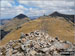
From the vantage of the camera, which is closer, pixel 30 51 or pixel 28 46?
pixel 30 51

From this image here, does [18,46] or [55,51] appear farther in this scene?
[18,46]

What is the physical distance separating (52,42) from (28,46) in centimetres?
1218

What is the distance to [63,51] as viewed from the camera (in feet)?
176

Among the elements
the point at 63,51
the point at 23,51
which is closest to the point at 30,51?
the point at 23,51

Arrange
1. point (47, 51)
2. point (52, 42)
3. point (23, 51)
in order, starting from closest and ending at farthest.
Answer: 1. point (47, 51)
2. point (23, 51)
3. point (52, 42)

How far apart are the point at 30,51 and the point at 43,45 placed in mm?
6737

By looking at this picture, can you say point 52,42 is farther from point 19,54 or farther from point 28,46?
point 19,54

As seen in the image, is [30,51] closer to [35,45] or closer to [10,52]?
[35,45]

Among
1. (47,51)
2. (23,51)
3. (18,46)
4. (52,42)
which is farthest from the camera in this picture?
(52,42)

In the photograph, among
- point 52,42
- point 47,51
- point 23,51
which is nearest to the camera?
point 47,51

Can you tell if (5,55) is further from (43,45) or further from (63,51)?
(63,51)

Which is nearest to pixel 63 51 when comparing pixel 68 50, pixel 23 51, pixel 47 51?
pixel 68 50

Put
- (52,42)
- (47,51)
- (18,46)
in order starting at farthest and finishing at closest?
1. (52,42)
2. (18,46)
3. (47,51)

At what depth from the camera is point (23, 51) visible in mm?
55156
